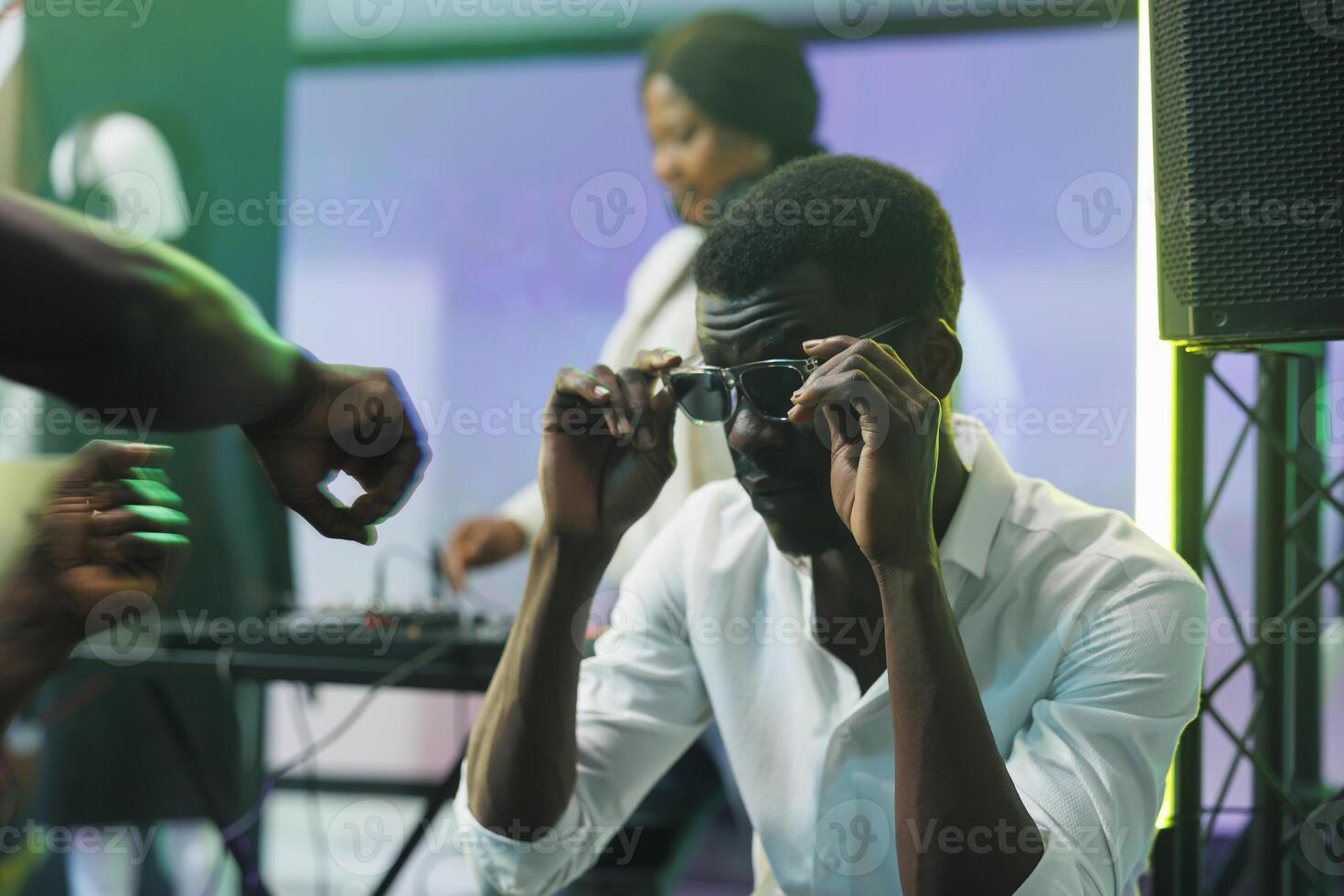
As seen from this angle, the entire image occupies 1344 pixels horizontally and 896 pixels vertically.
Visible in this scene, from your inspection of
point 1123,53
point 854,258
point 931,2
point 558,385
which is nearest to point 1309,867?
point 854,258

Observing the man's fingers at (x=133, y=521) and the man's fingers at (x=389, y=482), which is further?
the man's fingers at (x=389, y=482)

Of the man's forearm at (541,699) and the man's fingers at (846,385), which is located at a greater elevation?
the man's fingers at (846,385)

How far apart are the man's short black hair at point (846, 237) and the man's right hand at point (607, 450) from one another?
17cm

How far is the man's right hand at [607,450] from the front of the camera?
1418 millimetres

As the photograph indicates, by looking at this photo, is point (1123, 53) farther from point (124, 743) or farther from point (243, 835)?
point (124, 743)

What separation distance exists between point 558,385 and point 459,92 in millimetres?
3042

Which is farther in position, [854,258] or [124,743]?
[124,743]

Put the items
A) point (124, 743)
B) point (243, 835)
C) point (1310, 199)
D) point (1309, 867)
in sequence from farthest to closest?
point (124, 743) → point (243, 835) → point (1309, 867) → point (1310, 199)

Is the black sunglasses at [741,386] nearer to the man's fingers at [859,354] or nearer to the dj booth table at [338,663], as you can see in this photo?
the man's fingers at [859,354]

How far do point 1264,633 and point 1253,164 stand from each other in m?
0.83

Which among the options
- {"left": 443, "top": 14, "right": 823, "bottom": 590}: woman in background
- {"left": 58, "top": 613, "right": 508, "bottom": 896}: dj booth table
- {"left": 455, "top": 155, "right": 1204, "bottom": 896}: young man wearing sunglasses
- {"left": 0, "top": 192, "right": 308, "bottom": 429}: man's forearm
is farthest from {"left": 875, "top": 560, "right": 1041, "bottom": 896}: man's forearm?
{"left": 443, "top": 14, "right": 823, "bottom": 590}: woman in background

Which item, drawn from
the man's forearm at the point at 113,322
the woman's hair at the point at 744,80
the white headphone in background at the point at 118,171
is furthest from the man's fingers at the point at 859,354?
the white headphone in background at the point at 118,171

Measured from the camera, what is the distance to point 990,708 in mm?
1309

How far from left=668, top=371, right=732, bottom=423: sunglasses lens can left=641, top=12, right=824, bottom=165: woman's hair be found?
4.65 feet
